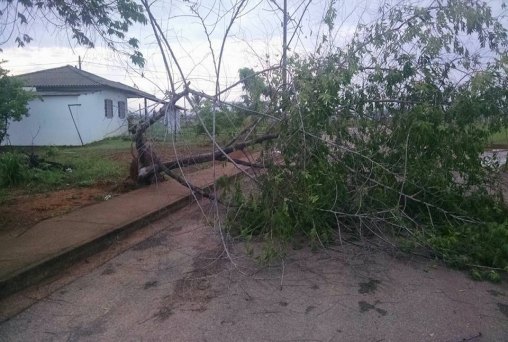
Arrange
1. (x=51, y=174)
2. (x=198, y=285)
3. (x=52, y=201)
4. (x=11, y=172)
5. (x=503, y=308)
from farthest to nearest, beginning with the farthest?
(x=51, y=174) → (x=11, y=172) → (x=52, y=201) → (x=198, y=285) → (x=503, y=308)

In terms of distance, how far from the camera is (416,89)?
17.7ft

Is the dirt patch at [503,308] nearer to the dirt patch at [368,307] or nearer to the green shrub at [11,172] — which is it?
the dirt patch at [368,307]

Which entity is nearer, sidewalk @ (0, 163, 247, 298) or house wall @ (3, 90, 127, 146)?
sidewalk @ (0, 163, 247, 298)

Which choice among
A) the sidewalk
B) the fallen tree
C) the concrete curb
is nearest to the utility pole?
the fallen tree

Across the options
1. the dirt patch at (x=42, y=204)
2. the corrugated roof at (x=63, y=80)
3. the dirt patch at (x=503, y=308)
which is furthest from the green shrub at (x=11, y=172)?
the corrugated roof at (x=63, y=80)

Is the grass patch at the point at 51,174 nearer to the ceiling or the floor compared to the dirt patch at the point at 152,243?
nearer to the ceiling

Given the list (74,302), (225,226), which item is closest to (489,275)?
(225,226)

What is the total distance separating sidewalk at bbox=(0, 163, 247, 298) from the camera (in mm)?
4320

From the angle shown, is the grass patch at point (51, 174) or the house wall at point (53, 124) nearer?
the grass patch at point (51, 174)

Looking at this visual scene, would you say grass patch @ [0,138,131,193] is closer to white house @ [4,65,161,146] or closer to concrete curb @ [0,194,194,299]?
concrete curb @ [0,194,194,299]

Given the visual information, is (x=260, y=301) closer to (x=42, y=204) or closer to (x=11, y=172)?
(x=42, y=204)

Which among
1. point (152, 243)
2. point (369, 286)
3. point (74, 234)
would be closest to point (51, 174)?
point (74, 234)

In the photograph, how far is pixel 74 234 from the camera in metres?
5.44

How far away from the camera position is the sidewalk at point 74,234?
432 cm
